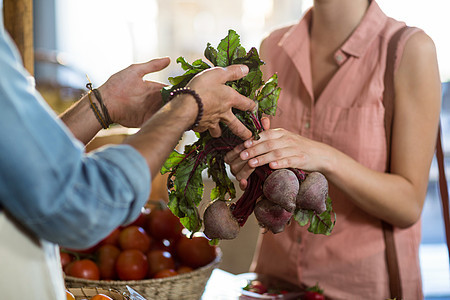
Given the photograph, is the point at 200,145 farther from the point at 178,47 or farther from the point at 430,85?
the point at 178,47

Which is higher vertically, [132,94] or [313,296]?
[132,94]

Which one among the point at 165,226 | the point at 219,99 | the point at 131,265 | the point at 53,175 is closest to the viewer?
the point at 53,175

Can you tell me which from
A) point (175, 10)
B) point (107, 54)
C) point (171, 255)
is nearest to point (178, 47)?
point (175, 10)

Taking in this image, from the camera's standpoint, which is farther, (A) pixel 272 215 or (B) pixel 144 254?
(B) pixel 144 254

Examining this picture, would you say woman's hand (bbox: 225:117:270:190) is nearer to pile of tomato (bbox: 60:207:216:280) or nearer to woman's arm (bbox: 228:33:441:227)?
woman's arm (bbox: 228:33:441:227)

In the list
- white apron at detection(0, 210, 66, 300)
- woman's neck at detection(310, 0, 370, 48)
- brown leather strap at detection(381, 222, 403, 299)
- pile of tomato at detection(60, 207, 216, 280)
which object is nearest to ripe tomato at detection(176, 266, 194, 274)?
pile of tomato at detection(60, 207, 216, 280)

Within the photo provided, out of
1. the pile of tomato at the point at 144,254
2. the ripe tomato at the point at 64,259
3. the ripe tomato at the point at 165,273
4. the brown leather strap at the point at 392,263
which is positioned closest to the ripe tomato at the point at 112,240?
the pile of tomato at the point at 144,254

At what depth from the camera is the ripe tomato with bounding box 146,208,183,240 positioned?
1.64 m

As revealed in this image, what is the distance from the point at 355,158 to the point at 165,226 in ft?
2.13

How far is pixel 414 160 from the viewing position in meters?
1.43

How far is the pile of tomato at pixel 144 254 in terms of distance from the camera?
1.43 metres

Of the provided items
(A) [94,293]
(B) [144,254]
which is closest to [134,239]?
(B) [144,254]

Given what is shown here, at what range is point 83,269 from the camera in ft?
4.60

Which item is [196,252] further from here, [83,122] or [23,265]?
[23,265]
